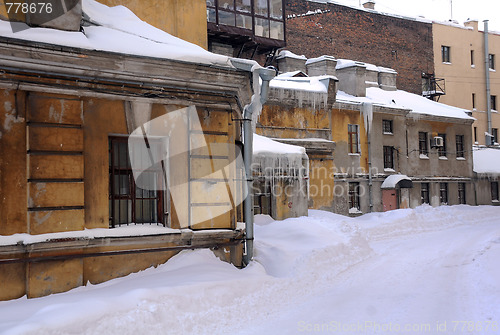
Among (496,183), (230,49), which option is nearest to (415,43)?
(496,183)

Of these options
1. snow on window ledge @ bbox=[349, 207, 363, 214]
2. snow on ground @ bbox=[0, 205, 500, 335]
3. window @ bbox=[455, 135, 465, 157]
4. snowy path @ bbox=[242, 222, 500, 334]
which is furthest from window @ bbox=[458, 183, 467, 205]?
snow on ground @ bbox=[0, 205, 500, 335]

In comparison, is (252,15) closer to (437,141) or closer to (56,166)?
(437,141)

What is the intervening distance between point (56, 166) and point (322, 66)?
21.8 meters

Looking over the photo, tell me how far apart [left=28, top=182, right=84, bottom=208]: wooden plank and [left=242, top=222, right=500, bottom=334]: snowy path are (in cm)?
317

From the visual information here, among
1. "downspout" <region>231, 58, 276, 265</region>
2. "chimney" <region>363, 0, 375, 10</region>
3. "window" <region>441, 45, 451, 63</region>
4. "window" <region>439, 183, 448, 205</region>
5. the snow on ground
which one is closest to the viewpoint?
the snow on ground

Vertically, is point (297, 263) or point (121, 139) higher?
point (121, 139)

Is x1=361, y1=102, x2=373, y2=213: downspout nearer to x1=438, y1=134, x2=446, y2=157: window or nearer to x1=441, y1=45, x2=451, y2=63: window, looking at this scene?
x1=438, y1=134, x2=446, y2=157: window

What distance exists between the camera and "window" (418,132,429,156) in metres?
28.0

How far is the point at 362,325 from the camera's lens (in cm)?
622

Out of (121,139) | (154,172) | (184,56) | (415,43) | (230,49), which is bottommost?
(154,172)

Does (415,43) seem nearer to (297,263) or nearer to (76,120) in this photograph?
(297,263)

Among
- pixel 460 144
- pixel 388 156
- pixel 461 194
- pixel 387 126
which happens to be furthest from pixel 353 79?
pixel 461 194

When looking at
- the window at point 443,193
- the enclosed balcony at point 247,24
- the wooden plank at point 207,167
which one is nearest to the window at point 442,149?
the window at point 443,193

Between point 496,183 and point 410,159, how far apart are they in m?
8.87
